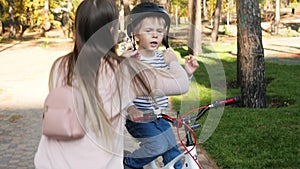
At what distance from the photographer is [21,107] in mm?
9961

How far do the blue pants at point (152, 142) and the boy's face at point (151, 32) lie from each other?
0.48 m

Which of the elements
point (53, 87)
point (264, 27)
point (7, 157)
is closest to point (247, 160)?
point (7, 157)

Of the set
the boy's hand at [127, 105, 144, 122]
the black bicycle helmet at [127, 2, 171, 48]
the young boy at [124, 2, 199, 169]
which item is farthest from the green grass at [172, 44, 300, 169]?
the boy's hand at [127, 105, 144, 122]

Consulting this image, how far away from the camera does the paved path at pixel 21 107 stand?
20.2 ft

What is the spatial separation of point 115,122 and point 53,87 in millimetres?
294

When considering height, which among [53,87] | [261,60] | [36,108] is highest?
[53,87]

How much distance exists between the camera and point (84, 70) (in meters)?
1.97

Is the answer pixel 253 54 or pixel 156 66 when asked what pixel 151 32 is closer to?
pixel 156 66

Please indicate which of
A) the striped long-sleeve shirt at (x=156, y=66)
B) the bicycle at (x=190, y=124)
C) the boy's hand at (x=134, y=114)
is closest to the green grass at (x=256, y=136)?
the striped long-sleeve shirt at (x=156, y=66)

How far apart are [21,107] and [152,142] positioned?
789 cm

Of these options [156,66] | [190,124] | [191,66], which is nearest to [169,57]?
[191,66]

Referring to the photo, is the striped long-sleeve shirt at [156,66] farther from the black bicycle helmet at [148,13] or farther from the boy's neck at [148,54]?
the black bicycle helmet at [148,13]

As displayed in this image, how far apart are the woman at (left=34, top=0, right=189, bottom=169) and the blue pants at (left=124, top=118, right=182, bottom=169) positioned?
490 mm

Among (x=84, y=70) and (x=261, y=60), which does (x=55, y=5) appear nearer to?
(x=261, y=60)
